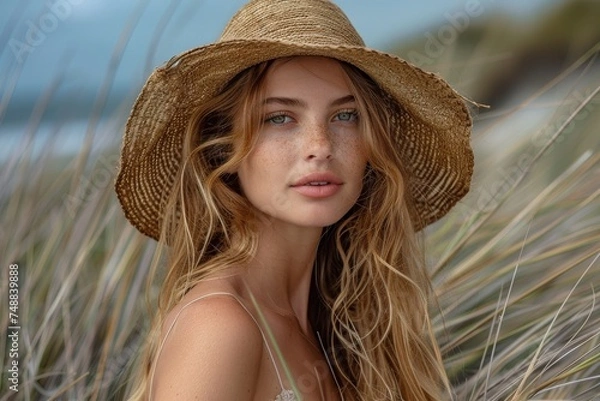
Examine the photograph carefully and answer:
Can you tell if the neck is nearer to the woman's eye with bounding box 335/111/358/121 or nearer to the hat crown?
the woman's eye with bounding box 335/111/358/121

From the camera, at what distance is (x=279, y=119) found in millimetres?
1999

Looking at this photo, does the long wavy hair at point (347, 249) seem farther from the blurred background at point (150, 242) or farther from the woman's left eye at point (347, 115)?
the blurred background at point (150, 242)

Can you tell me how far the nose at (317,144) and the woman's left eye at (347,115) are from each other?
8 centimetres

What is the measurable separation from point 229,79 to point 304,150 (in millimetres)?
233

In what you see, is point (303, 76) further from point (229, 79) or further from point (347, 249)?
point (347, 249)

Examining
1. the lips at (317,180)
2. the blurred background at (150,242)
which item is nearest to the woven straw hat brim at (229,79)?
the lips at (317,180)

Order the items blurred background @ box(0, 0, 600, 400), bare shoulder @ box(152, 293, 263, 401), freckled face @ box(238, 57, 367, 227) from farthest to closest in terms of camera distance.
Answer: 1. blurred background @ box(0, 0, 600, 400)
2. freckled face @ box(238, 57, 367, 227)
3. bare shoulder @ box(152, 293, 263, 401)

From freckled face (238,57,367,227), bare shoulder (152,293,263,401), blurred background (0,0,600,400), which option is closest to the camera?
bare shoulder (152,293,263,401)

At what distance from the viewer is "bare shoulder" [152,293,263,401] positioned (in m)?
1.72

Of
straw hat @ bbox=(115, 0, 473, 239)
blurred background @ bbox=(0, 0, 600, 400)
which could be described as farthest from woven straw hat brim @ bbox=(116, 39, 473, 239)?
blurred background @ bbox=(0, 0, 600, 400)

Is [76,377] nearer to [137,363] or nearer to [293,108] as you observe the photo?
[137,363]

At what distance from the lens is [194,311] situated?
5.98 ft

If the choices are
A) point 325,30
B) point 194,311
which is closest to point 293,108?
point 325,30

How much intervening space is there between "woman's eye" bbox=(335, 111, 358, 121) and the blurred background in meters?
0.75
